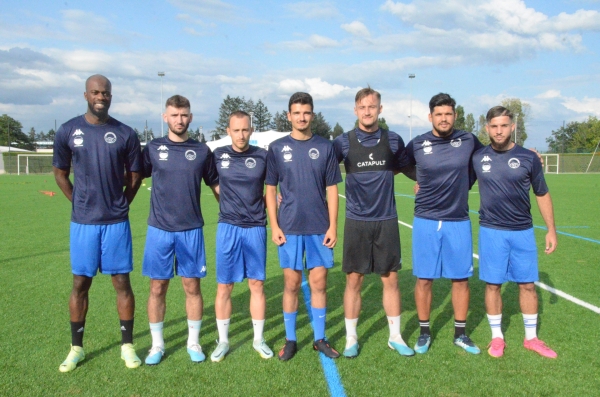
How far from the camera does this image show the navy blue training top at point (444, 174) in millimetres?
4512

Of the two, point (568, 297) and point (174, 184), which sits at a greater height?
point (174, 184)

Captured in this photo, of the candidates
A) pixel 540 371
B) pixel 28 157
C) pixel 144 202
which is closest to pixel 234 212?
pixel 540 371

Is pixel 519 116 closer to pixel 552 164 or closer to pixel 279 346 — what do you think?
pixel 552 164

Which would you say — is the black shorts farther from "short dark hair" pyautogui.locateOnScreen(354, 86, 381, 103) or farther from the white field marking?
the white field marking

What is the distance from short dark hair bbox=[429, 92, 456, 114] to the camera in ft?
14.7

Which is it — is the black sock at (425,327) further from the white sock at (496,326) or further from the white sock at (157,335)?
the white sock at (157,335)

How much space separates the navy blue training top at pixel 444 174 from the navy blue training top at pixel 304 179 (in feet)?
2.79

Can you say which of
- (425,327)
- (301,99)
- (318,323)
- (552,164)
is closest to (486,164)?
(425,327)

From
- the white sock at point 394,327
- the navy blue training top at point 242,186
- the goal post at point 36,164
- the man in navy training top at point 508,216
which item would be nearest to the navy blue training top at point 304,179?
the navy blue training top at point 242,186

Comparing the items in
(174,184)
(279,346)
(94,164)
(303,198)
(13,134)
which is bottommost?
(279,346)

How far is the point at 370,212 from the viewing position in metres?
4.43

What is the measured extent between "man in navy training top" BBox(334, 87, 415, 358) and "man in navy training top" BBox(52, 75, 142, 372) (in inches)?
73.0

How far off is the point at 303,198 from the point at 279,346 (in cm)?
140

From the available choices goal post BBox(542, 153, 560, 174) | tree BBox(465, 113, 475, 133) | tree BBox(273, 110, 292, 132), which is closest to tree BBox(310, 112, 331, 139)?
tree BBox(273, 110, 292, 132)
